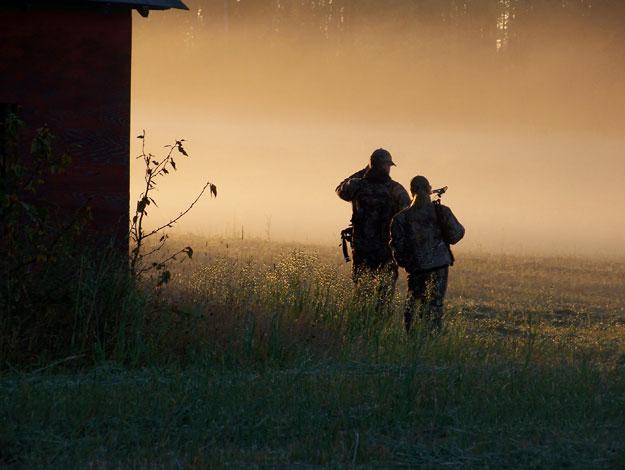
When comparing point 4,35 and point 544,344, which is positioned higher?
point 4,35

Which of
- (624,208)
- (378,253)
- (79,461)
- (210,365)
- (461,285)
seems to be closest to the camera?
(79,461)

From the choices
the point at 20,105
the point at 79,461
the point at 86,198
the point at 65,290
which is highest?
the point at 20,105

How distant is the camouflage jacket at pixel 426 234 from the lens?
12891mm

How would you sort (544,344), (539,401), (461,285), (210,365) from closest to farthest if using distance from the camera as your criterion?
1. (539,401)
2. (210,365)
3. (544,344)
4. (461,285)

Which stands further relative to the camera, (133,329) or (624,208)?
(624,208)

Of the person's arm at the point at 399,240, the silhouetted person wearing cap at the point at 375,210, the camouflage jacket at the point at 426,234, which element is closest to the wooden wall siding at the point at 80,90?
the silhouetted person wearing cap at the point at 375,210

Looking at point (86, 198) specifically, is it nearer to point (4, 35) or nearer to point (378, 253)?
point (4, 35)

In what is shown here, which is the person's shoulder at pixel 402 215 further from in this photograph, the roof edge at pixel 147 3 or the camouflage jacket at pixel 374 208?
the roof edge at pixel 147 3

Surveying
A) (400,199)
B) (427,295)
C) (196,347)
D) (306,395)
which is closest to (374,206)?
(400,199)

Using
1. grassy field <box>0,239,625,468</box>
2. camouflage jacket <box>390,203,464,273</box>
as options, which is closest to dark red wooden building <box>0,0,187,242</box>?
grassy field <box>0,239,625,468</box>

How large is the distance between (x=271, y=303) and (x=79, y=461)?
5.83m

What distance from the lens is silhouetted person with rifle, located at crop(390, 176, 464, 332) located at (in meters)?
12.9

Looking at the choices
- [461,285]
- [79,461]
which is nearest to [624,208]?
[461,285]

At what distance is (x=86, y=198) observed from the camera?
42.0ft
